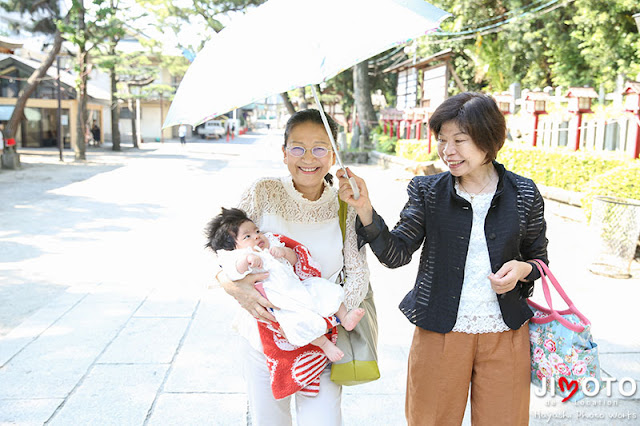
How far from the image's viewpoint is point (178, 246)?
7.39m

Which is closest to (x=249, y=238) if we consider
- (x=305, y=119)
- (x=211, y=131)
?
(x=305, y=119)

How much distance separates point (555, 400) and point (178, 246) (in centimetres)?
526

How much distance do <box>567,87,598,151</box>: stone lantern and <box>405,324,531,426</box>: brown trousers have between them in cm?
793

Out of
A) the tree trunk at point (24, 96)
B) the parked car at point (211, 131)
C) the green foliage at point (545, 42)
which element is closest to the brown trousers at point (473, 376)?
the green foliage at point (545, 42)

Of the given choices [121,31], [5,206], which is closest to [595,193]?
[5,206]

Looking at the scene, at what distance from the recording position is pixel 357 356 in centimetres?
206

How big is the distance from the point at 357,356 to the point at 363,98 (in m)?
21.4

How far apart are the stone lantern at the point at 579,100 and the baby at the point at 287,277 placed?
825 centimetres

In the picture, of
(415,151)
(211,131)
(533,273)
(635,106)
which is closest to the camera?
(533,273)

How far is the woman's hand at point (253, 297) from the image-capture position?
1.98 metres

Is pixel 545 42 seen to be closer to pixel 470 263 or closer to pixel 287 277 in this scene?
pixel 470 263

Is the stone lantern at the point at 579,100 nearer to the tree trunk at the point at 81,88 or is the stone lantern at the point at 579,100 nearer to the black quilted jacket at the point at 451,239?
the black quilted jacket at the point at 451,239

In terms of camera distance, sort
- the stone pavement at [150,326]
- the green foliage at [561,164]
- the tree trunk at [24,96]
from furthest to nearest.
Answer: the tree trunk at [24,96] → the green foliage at [561,164] → the stone pavement at [150,326]

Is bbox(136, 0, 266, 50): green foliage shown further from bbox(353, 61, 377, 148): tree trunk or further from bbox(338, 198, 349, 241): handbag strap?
bbox(338, 198, 349, 241): handbag strap
